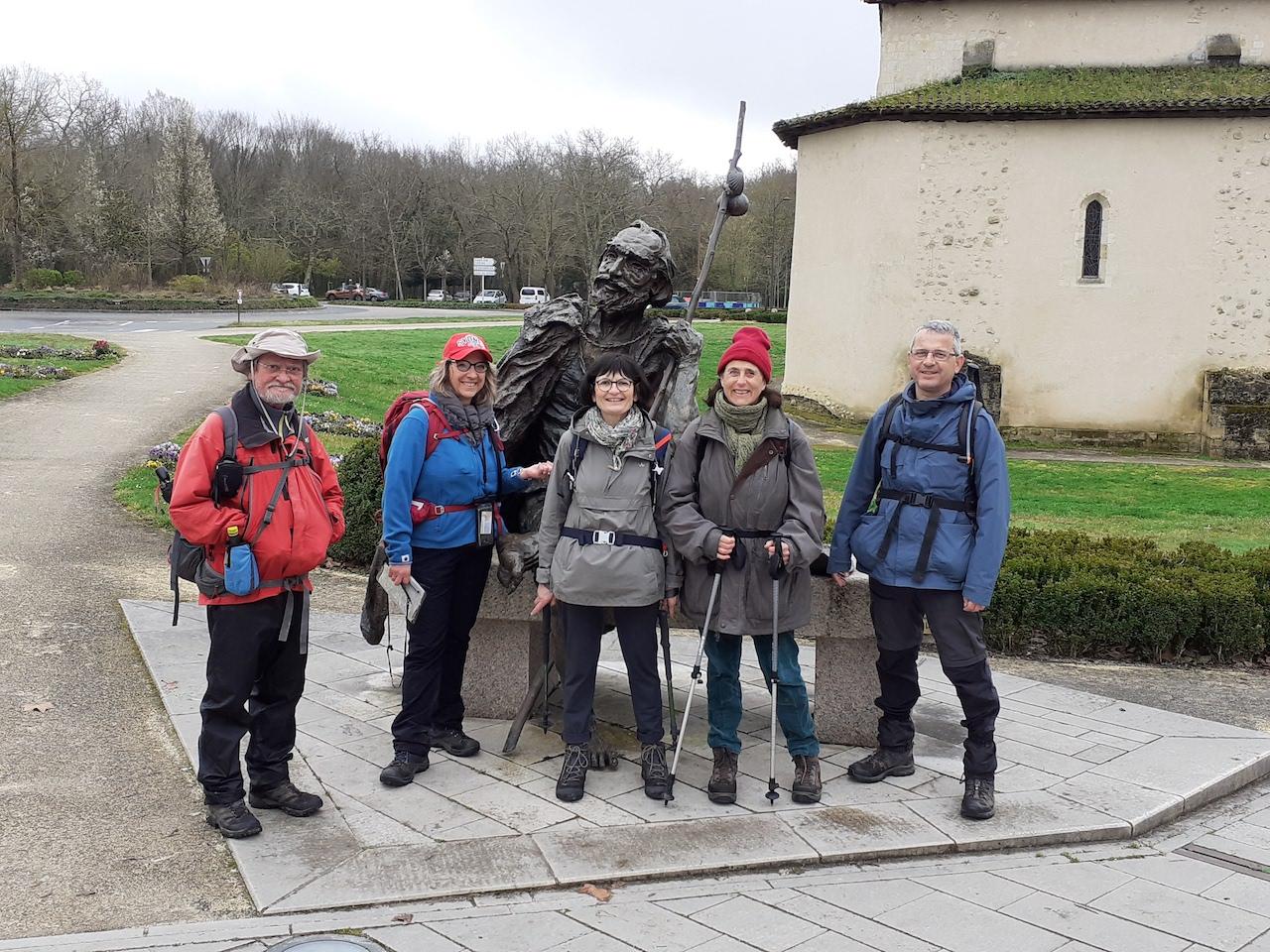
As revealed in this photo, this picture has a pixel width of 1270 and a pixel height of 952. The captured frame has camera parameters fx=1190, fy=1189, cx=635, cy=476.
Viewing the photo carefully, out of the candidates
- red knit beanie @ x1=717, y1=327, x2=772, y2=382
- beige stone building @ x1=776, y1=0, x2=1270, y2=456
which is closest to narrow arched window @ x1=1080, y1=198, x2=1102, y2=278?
beige stone building @ x1=776, y1=0, x2=1270, y2=456

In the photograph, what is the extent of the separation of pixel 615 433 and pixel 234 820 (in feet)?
6.82

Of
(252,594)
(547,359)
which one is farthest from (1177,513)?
(252,594)

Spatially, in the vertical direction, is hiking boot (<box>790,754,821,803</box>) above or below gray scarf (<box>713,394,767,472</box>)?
below

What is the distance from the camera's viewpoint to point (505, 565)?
5.34 m

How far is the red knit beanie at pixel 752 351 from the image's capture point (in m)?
4.75

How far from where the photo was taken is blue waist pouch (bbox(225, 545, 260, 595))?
432 centimetres

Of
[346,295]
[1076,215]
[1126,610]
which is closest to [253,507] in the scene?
[1126,610]

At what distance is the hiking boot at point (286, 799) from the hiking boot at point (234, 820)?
150 mm

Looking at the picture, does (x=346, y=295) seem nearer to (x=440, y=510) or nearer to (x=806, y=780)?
(x=440, y=510)

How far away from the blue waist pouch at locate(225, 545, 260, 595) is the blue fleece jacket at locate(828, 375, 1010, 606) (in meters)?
2.44

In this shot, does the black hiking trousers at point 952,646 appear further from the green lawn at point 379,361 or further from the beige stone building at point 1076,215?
the beige stone building at point 1076,215

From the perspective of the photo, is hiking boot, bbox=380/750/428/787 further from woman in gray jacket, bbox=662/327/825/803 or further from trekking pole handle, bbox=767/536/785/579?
trekking pole handle, bbox=767/536/785/579

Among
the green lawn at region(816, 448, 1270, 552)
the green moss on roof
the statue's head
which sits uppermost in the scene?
the green moss on roof

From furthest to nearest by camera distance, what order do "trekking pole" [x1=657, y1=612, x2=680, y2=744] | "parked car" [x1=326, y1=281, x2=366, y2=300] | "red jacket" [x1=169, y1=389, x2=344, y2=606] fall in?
"parked car" [x1=326, y1=281, x2=366, y2=300] < "trekking pole" [x1=657, y1=612, x2=680, y2=744] < "red jacket" [x1=169, y1=389, x2=344, y2=606]
